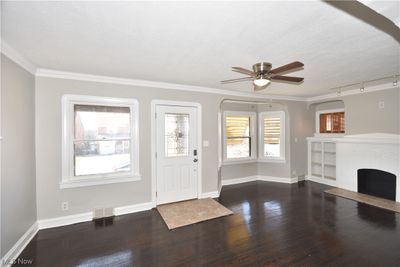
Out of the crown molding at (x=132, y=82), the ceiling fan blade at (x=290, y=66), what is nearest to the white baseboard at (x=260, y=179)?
the crown molding at (x=132, y=82)

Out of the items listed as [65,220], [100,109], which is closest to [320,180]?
[100,109]

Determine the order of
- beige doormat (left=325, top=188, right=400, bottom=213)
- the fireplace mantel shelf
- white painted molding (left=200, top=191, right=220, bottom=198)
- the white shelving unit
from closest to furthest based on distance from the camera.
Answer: beige doormat (left=325, top=188, right=400, bottom=213) → the fireplace mantel shelf → white painted molding (left=200, top=191, right=220, bottom=198) → the white shelving unit

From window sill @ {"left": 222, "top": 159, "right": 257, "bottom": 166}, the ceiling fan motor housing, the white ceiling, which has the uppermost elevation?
the white ceiling

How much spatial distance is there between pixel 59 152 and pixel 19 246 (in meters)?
1.33

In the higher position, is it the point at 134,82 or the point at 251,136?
the point at 134,82

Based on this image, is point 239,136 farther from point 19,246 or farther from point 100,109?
point 19,246

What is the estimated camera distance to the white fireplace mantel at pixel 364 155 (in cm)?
406

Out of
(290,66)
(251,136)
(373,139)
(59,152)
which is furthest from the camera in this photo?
(251,136)

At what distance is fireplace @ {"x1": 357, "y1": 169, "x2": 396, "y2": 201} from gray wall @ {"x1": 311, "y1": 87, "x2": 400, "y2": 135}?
98 cm

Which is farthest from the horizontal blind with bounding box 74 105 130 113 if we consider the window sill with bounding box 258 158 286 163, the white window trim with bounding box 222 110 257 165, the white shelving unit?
the white shelving unit

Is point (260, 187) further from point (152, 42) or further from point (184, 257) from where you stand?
point (152, 42)

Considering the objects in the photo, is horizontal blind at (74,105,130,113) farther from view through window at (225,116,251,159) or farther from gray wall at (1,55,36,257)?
view through window at (225,116,251,159)

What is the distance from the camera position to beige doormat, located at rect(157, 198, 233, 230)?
10.6 ft

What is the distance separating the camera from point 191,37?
2008mm
